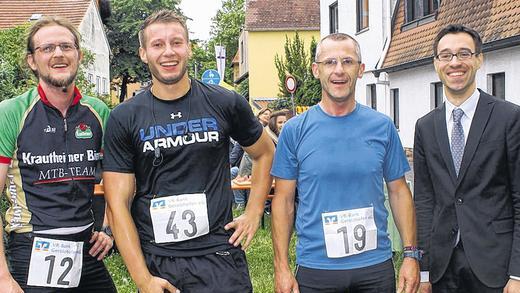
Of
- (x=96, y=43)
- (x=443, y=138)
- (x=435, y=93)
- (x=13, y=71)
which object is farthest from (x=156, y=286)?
(x=96, y=43)

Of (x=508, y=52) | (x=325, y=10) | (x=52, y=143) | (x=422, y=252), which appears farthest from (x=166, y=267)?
(x=325, y=10)

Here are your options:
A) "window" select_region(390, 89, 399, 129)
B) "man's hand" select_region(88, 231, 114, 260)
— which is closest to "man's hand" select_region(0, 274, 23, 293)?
"man's hand" select_region(88, 231, 114, 260)

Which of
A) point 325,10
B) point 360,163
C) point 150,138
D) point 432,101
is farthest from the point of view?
point 325,10

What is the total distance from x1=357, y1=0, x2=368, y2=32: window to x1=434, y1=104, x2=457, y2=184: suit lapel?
17.9 m

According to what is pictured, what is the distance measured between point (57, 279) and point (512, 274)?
2.47m

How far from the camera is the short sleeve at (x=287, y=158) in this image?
3.72 meters

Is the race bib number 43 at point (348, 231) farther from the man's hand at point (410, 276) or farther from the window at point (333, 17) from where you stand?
the window at point (333, 17)

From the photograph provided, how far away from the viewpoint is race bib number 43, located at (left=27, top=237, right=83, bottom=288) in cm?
356

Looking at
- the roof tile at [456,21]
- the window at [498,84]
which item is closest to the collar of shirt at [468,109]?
the roof tile at [456,21]

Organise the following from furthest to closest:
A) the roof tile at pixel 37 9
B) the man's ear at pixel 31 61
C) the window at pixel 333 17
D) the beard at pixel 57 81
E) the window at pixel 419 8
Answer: the roof tile at pixel 37 9 < the window at pixel 333 17 < the window at pixel 419 8 < the man's ear at pixel 31 61 < the beard at pixel 57 81

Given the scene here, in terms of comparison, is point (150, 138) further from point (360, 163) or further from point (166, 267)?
point (360, 163)

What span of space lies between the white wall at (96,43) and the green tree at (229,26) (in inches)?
1377

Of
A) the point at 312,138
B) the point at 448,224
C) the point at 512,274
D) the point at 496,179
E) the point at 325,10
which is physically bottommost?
the point at 512,274

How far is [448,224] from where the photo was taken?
3.64m
